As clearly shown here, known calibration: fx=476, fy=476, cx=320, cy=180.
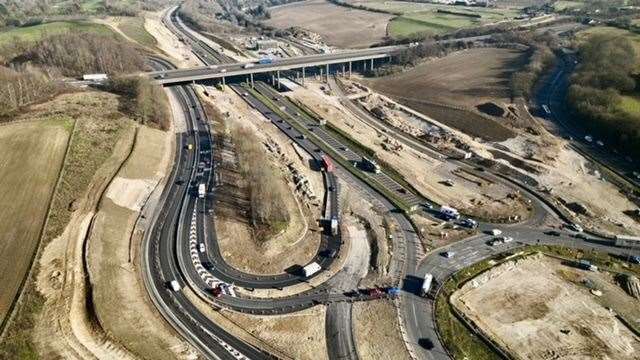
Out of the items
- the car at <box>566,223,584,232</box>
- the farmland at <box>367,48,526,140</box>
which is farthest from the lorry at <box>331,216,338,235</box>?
the farmland at <box>367,48,526,140</box>

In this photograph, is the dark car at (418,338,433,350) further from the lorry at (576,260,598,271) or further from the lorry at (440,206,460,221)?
the lorry at (576,260,598,271)

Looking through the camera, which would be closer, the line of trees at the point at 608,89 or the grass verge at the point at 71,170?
the grass verge at the point at 71,170

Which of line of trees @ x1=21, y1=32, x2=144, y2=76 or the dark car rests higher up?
line of trees @ x1=21, y1=32, x2=144, y2=76

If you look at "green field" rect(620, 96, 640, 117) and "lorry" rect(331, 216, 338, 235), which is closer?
"lorry" rect(331, 216, 338, 235)

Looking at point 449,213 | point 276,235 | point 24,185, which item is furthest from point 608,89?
point 24,185

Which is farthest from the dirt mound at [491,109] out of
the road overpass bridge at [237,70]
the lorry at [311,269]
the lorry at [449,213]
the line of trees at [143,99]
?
the line of trees at [143,99]

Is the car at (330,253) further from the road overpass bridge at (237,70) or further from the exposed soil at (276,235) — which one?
the road overpass bridge at (237,70)
